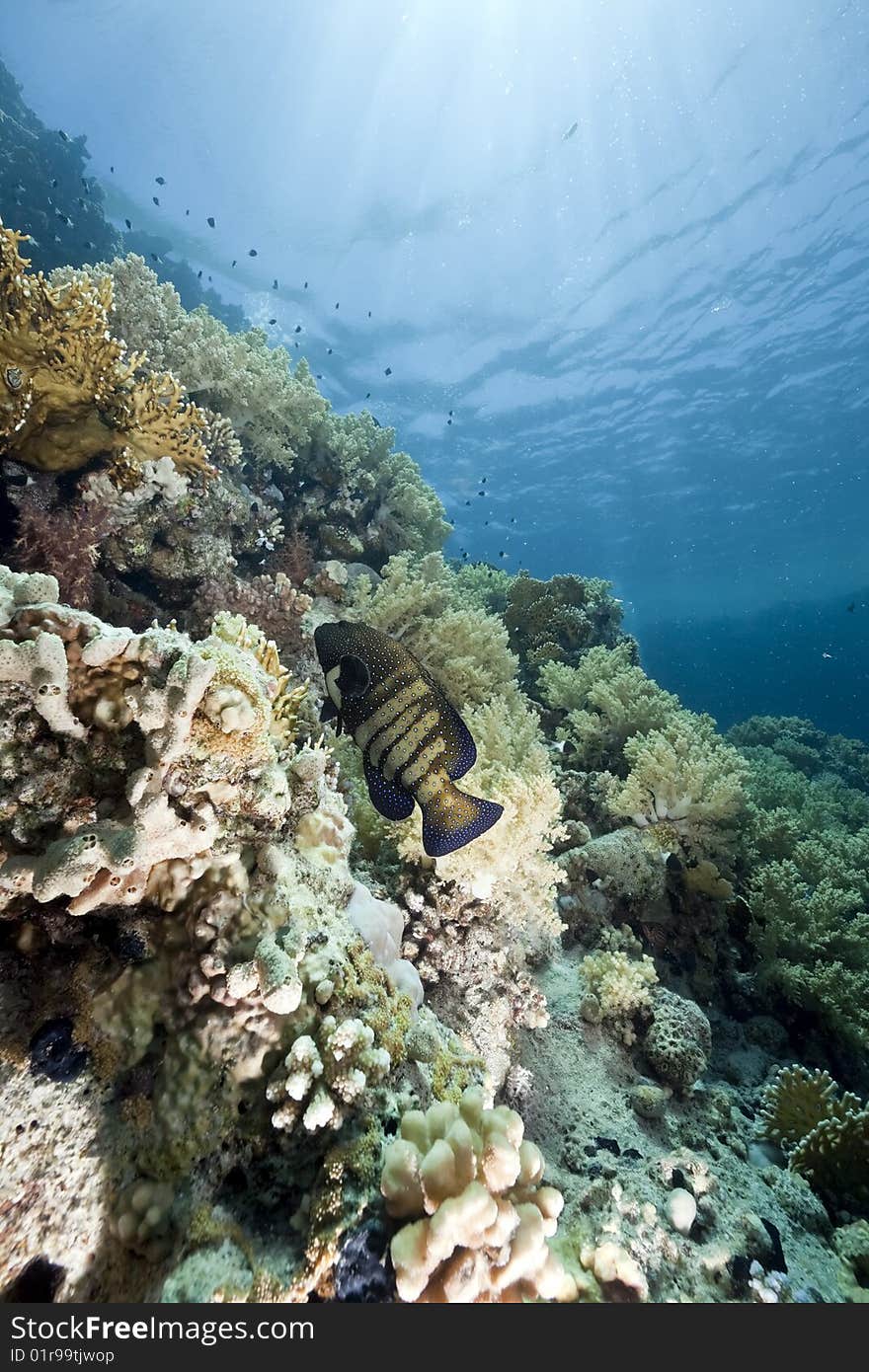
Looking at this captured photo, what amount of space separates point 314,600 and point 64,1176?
476 centimetres

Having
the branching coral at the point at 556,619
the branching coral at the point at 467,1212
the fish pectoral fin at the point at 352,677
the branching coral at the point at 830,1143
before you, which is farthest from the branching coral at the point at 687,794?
the branching coral at the point at 467,1212

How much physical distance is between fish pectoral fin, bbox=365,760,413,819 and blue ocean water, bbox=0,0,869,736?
13.1m

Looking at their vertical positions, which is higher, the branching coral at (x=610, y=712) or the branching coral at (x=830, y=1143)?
the branching coral at (x=610, y=712)

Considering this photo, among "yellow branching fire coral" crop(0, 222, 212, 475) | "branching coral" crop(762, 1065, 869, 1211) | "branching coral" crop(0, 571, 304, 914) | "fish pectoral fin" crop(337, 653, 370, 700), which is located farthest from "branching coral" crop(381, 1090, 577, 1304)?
"yellow branching fire coral" crop(0, 222, 212, 475)

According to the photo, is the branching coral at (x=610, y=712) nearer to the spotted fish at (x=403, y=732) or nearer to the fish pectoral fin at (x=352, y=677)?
the spotted fish at (x=403, y=732)

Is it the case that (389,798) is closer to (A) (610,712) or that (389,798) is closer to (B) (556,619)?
(A) (610,712)

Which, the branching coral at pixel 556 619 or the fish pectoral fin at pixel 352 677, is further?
the branching coral at pixel 556 619

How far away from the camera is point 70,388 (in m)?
3.76

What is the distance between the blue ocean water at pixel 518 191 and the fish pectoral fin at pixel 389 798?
13.1 m

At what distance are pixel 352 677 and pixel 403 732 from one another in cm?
36

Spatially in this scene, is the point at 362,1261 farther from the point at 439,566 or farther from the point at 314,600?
the point at 439,566

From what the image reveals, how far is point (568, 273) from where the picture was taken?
27.2 m

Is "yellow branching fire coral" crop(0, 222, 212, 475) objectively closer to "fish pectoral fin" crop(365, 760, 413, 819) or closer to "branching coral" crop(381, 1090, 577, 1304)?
"fish pectoral fin" crop(365, 760, 413, 819)

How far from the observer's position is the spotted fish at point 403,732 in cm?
255
